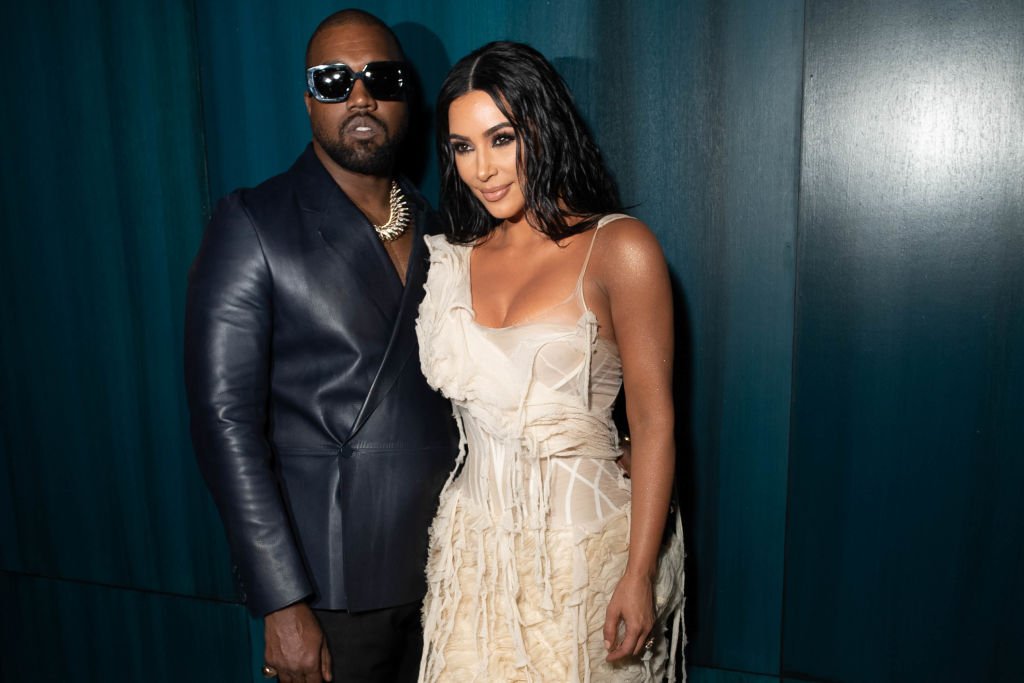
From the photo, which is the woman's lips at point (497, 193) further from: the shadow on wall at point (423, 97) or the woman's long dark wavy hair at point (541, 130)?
the shadow on wall at point (423, 97)

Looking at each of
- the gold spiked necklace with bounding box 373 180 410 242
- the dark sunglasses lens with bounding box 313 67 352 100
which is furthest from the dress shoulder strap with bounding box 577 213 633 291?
the dark sunglasses lens with bounding box 313 67 352 100

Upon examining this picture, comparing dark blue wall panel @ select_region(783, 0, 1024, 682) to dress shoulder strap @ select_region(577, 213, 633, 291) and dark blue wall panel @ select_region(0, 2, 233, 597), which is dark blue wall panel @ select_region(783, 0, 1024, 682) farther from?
dark blue wall panel @ select_region(0, 2, 233, 597)

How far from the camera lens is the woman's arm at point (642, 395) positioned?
169cm

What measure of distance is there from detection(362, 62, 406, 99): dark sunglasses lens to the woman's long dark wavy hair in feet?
0.66

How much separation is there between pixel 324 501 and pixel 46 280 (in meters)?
1.64

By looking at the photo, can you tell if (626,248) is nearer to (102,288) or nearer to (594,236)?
(594,236)

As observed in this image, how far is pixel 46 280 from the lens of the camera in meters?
2.95

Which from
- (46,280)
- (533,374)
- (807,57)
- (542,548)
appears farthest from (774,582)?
(46,280)

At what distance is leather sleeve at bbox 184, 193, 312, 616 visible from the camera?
6.24 feet

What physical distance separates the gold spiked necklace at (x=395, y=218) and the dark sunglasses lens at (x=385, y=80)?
25 cm

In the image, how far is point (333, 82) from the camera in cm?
198

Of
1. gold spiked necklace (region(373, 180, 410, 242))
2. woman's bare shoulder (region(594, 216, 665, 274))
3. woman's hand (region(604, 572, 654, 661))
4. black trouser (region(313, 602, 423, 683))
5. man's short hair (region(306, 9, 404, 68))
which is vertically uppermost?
man's short hair (region(306, 9, 404, 68))

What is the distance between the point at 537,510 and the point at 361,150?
96cm

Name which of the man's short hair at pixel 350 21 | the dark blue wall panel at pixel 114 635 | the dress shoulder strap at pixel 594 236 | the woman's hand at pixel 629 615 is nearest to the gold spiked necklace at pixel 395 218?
the man's short hair at pixel 350 21
